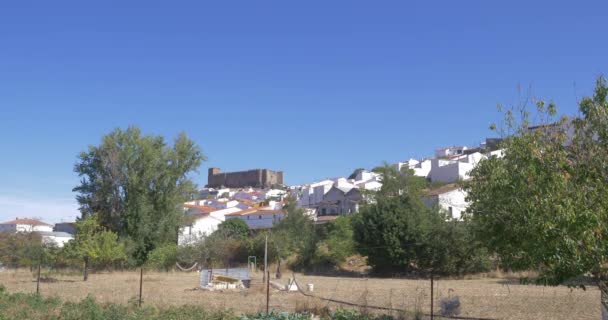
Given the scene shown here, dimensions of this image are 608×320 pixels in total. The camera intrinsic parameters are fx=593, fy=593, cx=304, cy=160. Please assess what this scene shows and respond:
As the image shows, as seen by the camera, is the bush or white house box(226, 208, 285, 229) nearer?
the bush

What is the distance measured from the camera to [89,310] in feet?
52.0

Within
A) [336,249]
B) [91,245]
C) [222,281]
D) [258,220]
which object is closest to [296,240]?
[336,249]

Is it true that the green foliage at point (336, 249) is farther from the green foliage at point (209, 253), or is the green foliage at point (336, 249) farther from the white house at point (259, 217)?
the white house at point (259, 217)

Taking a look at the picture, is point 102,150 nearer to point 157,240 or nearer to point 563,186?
point 157,240

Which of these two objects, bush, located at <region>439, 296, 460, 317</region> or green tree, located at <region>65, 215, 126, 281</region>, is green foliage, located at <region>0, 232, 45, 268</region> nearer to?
green tree, located at <region>65, 215, 126, 281</region>

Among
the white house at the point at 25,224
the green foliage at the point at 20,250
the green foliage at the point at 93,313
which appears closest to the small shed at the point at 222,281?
the green foliage at the point at 93,313

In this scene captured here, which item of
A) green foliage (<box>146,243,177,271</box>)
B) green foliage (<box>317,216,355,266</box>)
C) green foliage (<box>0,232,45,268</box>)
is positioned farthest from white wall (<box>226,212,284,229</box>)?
green foliage (<box>317,216,355,266</box>)

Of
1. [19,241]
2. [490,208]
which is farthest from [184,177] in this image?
[490,208]

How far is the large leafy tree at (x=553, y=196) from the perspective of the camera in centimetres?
791

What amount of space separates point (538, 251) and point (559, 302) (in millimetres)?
10923

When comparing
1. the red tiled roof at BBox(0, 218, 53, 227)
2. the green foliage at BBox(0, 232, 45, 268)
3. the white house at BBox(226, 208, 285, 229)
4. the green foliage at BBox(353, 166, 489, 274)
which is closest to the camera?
the green foliage at BBox(353, 166, 489, 274)

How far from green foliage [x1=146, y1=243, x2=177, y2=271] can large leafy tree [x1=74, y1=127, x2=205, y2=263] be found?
3127mm

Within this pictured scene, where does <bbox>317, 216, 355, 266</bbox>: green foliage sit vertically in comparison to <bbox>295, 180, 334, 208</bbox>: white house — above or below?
below

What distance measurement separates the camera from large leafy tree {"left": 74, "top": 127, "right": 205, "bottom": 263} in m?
51.5
